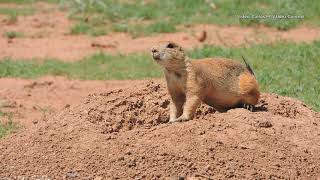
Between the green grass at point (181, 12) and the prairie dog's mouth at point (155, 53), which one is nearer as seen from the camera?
the prairie dog's mouth at point (155, 53)

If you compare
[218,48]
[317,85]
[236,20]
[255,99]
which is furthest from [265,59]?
[255,99]

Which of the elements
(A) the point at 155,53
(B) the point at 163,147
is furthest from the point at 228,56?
(B) the point at 163,147

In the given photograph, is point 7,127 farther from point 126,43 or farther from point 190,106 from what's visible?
point 126,43

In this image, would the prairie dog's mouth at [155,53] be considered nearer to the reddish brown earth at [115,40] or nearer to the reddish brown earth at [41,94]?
the reddish brown earth at [41,94]

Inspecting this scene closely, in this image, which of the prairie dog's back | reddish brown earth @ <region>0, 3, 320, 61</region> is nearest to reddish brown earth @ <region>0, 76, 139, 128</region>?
reddish brown earth @ <region>0, 3, 320, 61</region>

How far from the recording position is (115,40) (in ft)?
45.1

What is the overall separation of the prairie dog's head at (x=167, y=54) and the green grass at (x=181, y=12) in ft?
25.2

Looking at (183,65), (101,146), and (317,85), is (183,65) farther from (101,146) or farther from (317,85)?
(317,85)

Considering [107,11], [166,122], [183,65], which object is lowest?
[107,11]

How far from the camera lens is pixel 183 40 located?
43.8ft

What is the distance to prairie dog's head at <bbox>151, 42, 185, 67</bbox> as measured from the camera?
233 inches

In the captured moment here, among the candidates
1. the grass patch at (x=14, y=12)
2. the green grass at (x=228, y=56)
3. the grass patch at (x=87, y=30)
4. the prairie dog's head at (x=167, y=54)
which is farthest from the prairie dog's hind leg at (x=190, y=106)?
the grass patch at (x=14, y=12)

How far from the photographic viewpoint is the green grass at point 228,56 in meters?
10.1

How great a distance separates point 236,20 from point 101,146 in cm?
892
